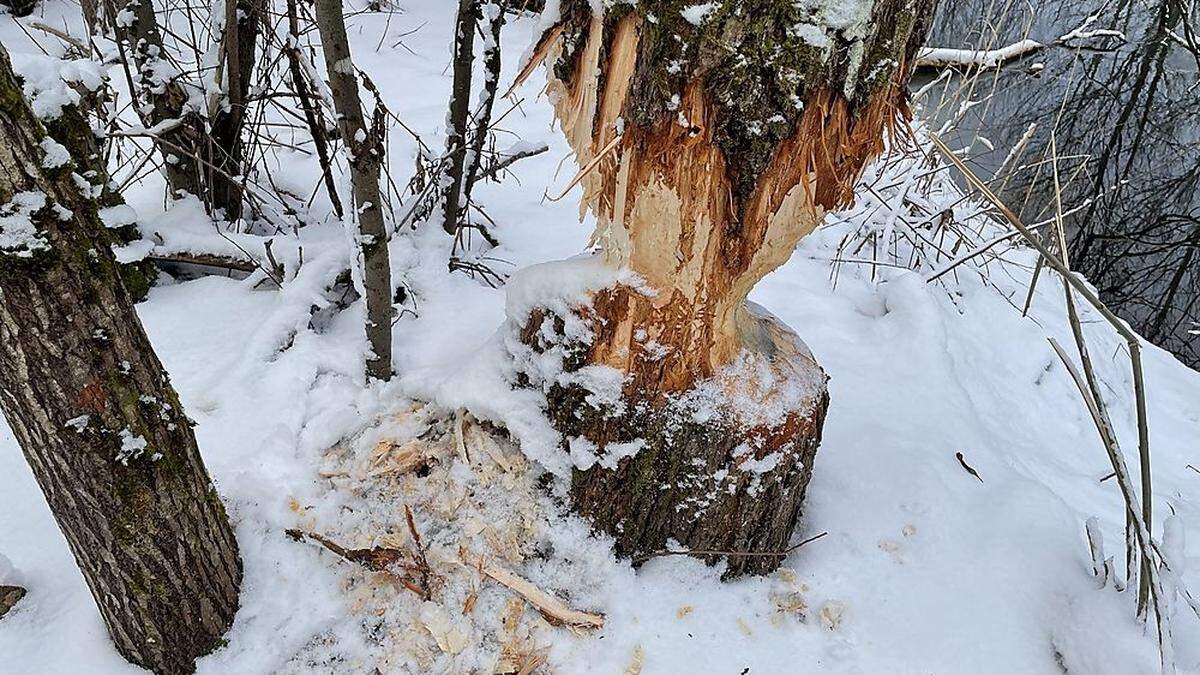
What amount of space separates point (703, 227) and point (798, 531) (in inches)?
27.4

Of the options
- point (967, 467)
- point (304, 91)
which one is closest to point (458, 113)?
point (304, 91)

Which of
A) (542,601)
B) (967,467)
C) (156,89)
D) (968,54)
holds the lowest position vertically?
(542,601)

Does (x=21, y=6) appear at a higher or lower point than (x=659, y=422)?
higher

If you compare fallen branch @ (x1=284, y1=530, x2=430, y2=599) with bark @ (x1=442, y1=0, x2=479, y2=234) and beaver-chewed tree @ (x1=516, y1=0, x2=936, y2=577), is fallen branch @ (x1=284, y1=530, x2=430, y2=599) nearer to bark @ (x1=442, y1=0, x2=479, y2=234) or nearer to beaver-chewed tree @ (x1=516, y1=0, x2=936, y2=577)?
beaver-chewed tree @ (x1=516, y1=0, x2=936, y2=577)

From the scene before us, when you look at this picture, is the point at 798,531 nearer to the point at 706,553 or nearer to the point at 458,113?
the point at 706,553

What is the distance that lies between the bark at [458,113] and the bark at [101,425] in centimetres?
88

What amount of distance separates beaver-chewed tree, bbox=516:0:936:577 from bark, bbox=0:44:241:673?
0.60 meters

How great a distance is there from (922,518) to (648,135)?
955 millimetres

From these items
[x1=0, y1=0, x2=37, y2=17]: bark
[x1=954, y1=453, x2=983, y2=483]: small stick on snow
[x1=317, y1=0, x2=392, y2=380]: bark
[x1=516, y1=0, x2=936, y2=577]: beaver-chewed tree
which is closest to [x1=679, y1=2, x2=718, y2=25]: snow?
[x1=516, y1=0, x2=936, y2=577]: beaver-chewed tree

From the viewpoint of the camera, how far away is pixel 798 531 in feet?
5.01

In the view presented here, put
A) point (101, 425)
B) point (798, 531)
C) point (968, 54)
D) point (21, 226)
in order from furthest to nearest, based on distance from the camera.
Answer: point (968, 54), point (798, 531), point (101, 425), point (21, 226)

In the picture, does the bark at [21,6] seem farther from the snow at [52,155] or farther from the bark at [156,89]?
the snow at [52,155]

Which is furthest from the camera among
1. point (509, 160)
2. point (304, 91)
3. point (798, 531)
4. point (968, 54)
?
point (968, 54)

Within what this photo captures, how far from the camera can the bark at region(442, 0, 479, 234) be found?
184 centimetres
